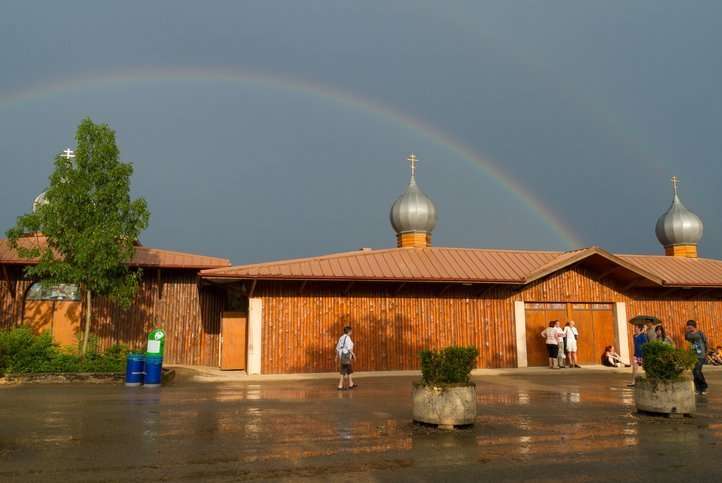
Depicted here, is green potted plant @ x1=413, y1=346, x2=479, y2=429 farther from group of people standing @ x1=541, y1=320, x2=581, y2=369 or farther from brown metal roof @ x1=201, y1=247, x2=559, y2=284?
group of people standing @ x1=541, y1=320, x2=581, y2=369

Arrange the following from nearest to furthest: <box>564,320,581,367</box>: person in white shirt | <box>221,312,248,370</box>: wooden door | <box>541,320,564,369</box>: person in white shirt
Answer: <box>221,312,248,370</box>: wooden door, <box>541,320,564,369</box>: person in white shirt, <box>564,320,581,367</box>: person in white shirt

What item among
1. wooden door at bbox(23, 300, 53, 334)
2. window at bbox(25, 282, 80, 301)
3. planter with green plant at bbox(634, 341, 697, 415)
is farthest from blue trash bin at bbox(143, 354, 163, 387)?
planter with green plant at bbox(634, 341, 697, 415)

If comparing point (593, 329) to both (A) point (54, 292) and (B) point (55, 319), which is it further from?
(A) point (54, 292)

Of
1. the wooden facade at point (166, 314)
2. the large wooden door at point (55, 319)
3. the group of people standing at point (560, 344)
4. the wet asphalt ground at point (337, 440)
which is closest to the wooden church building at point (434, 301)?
the group of people standing at point (560, 344)

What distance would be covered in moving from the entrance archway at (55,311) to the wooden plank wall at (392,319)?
749cm

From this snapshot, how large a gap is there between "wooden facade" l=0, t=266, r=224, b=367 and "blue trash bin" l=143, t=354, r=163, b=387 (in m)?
6.82

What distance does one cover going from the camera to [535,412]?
10.6 meters

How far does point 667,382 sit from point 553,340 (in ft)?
40.3

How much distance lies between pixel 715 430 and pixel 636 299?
1706 cm

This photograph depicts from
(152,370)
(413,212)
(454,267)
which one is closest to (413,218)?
(413,212)

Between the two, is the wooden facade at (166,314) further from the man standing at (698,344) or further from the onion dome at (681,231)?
the onion dome at (681,231)

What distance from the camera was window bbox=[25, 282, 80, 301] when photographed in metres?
21.6

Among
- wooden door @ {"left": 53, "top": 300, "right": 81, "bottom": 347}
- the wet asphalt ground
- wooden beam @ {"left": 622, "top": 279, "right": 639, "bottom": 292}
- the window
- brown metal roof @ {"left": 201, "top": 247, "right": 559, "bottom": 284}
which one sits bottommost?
the wet asphalt ground

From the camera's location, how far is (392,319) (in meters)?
21.4
